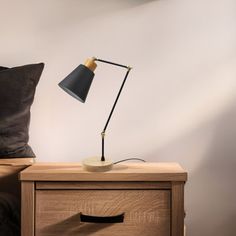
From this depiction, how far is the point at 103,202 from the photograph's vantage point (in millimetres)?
1192

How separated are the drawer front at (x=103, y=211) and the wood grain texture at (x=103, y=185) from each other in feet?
0.04

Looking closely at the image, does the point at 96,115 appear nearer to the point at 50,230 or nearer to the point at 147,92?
the point at 147,92

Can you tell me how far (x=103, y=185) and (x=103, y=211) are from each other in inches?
3.2

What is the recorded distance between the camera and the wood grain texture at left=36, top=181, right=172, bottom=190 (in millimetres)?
1190

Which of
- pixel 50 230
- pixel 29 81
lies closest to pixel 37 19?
pixel 29 81

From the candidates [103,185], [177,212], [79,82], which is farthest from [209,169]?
[79,82]

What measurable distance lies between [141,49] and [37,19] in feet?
1.59

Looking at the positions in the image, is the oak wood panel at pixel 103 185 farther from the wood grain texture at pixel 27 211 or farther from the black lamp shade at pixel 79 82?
the black lamp shade at pixel 79 82

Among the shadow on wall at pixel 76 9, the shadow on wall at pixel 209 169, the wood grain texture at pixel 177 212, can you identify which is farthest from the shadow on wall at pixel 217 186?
the shadow on wall at pixel 76 9

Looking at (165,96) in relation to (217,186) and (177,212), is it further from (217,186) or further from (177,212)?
(177,212)

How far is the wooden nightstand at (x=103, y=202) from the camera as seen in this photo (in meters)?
1.18

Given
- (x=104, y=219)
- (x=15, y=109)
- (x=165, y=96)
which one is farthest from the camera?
(x=165, y=96)

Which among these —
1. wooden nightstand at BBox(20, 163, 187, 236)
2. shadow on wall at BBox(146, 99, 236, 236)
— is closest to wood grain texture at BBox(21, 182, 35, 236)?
wooden nightstand at BBox(20, 163, 187, 236)

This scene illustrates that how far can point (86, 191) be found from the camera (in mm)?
1196
